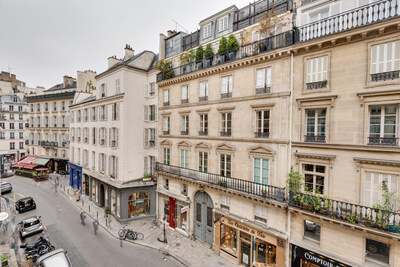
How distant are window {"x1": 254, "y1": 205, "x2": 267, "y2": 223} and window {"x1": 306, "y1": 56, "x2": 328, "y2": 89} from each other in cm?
857

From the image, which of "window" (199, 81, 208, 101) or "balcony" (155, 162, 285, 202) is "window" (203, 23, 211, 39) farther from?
"balcony" (155, 162, 285, 202)

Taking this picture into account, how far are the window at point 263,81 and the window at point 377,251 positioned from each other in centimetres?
1006

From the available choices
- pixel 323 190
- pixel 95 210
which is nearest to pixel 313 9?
pixel 323 190

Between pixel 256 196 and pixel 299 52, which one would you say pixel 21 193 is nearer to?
pixel 256 196

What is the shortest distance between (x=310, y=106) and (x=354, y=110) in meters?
2.06

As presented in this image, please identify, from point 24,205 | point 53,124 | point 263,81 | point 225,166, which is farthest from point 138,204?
point 53,124

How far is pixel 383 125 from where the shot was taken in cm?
926

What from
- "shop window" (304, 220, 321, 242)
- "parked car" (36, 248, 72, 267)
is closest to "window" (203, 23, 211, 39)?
"shop window" (304, 220, 321, 242)

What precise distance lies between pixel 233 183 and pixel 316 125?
6879mm

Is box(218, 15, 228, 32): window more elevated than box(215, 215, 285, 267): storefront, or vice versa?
box(218, 15, 228, 32): window

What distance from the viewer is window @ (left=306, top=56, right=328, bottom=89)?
10836 millimetres

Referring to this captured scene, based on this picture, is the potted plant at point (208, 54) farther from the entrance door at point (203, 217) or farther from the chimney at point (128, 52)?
the chimney at point (128, 52)

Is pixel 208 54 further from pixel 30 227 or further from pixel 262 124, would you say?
pixel 30 227

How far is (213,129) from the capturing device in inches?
623
